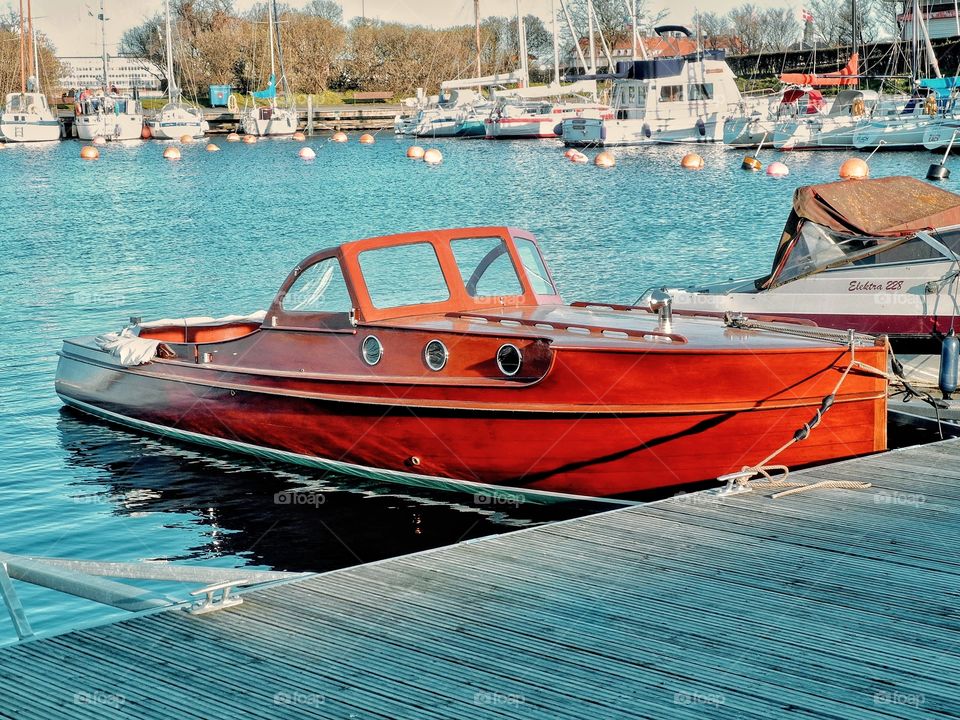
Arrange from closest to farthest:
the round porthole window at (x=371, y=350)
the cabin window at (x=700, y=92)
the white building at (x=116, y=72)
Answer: the round porthole window at (x=371, y=350)
the cabin window at (x=700, y=92)
the white building at (x=116, y=72)

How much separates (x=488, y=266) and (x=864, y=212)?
206 inches

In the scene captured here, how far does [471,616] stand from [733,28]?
129833 mm

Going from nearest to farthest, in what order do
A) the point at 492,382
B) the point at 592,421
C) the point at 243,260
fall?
the point at 592,421
the point at 492,382
the point at 243,260

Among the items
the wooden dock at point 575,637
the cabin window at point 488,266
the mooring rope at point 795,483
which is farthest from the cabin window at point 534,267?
the wooden dock at point 575,637

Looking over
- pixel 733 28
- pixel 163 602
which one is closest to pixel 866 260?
pixel 163 602

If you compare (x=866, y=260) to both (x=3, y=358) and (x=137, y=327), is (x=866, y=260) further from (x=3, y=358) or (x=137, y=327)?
(x=3, y=358)

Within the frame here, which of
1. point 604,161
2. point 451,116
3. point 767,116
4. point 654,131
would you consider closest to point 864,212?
point 604,161

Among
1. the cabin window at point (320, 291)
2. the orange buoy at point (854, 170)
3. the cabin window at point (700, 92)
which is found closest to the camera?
the cabin window at point (320, 291)

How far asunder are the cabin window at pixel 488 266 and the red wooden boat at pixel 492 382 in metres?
0.02

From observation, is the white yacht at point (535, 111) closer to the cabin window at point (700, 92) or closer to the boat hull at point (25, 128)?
the cabin window at point (700, 92)

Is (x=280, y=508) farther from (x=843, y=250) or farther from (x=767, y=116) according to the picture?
(x=767, y=116)

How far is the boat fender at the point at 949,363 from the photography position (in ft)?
37.8

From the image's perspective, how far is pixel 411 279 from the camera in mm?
12133

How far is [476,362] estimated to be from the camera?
1088 centimetres
